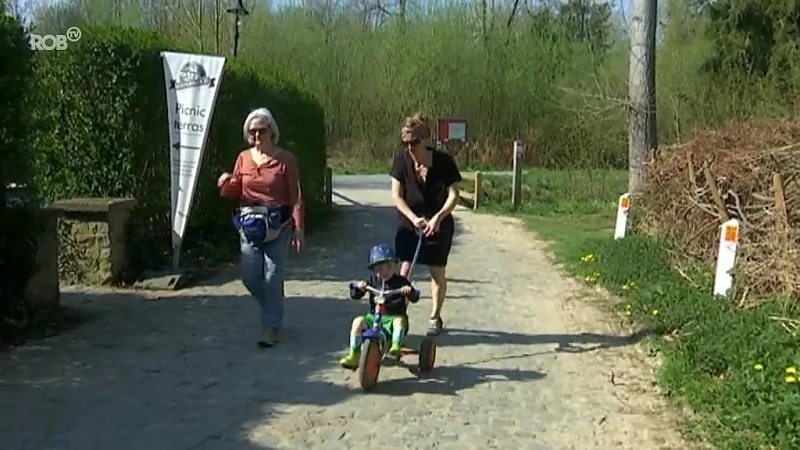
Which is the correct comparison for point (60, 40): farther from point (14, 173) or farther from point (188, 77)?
point (14, 173)

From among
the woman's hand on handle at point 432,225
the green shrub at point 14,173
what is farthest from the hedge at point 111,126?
the woman's hand on handle at point 432,225

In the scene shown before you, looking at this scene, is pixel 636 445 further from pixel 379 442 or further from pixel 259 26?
pixel 259 26

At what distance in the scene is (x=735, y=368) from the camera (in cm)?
658

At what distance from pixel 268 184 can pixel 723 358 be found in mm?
3468

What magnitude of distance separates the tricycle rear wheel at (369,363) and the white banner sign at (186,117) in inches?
179

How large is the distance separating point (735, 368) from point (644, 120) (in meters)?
10.2

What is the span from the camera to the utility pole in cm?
1573

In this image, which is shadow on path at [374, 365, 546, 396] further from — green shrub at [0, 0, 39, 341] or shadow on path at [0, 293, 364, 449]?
green shrub at [0, 0, 39, 341]

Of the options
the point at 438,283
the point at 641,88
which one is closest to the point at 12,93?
the point at 438,283

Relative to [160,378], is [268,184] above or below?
above

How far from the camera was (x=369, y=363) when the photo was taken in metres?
6.30

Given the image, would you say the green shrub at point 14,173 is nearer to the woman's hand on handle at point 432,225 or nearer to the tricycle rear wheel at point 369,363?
the tricycle rear wheel at point 369,363

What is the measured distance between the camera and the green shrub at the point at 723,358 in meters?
5.52

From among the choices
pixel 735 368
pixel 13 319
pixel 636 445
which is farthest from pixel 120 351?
pixel 735 368
